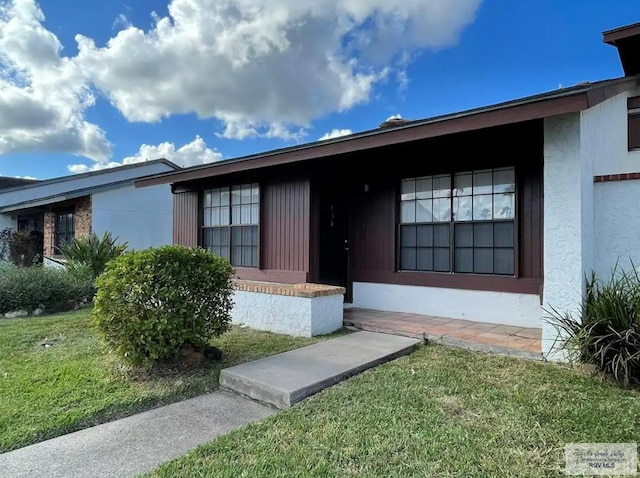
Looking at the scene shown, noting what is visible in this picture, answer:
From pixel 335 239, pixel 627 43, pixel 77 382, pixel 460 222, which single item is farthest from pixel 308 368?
pixel 627 43

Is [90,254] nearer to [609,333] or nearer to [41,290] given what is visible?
[41,290]

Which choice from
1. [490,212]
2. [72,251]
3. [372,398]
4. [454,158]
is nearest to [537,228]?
[490,212]

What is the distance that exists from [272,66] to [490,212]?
7585 millimetres

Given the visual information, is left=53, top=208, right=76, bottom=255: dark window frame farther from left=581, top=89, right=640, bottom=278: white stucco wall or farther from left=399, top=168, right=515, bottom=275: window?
left=581, top=89, right=640, bottom=278: white stucco wall

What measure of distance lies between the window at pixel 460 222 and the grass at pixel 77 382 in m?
2.61

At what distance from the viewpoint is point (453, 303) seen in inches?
247

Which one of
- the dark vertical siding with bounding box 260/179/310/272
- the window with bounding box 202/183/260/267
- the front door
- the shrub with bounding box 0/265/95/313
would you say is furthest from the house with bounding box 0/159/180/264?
the front door

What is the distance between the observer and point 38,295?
8180mm

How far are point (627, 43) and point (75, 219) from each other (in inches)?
655

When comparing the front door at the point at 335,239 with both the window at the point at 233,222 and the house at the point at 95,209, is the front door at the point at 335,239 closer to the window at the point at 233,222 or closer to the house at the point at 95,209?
the window at the point at 233,222

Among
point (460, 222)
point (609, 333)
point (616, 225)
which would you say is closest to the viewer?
point (609, 333)

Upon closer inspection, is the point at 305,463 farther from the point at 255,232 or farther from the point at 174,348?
the point at 255,232

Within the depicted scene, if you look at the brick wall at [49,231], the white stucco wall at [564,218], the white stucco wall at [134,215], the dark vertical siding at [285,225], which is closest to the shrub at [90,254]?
the white stucco wall at [134,215]

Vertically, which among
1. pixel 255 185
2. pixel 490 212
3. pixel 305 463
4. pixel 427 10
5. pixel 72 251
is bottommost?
pixel 305 463
